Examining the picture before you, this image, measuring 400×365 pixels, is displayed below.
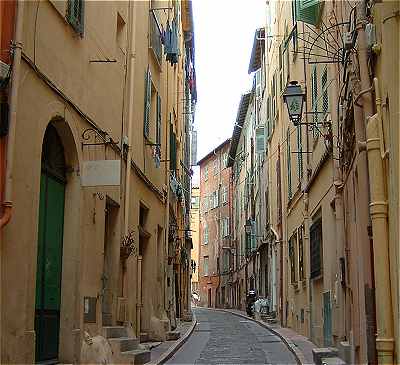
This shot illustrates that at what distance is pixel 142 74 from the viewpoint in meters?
15.4

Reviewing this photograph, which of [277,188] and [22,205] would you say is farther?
[277,188]

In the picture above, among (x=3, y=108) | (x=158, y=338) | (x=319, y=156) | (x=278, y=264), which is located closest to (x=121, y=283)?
(x=158, y=338)

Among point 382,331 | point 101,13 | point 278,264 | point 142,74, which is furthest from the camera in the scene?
point 278,264

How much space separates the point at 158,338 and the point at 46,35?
9205 mm

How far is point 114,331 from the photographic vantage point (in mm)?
11820

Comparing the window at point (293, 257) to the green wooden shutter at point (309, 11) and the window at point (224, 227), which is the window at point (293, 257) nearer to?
the green wooden shutter at point (309, 11)

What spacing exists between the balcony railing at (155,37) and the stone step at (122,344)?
25.1 feet

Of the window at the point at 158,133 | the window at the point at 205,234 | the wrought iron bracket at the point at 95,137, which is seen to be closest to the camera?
the wrought iron bracket at the point at 95,137

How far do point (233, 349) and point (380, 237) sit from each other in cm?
881

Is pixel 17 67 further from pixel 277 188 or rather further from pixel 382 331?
pixel 277 188

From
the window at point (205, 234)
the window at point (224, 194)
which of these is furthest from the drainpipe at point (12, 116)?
the window at point (205, 234)

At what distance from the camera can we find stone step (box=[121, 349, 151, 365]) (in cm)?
1084

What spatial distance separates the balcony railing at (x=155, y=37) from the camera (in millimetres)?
16516

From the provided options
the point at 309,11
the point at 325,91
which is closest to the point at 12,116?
the point at 325,91
